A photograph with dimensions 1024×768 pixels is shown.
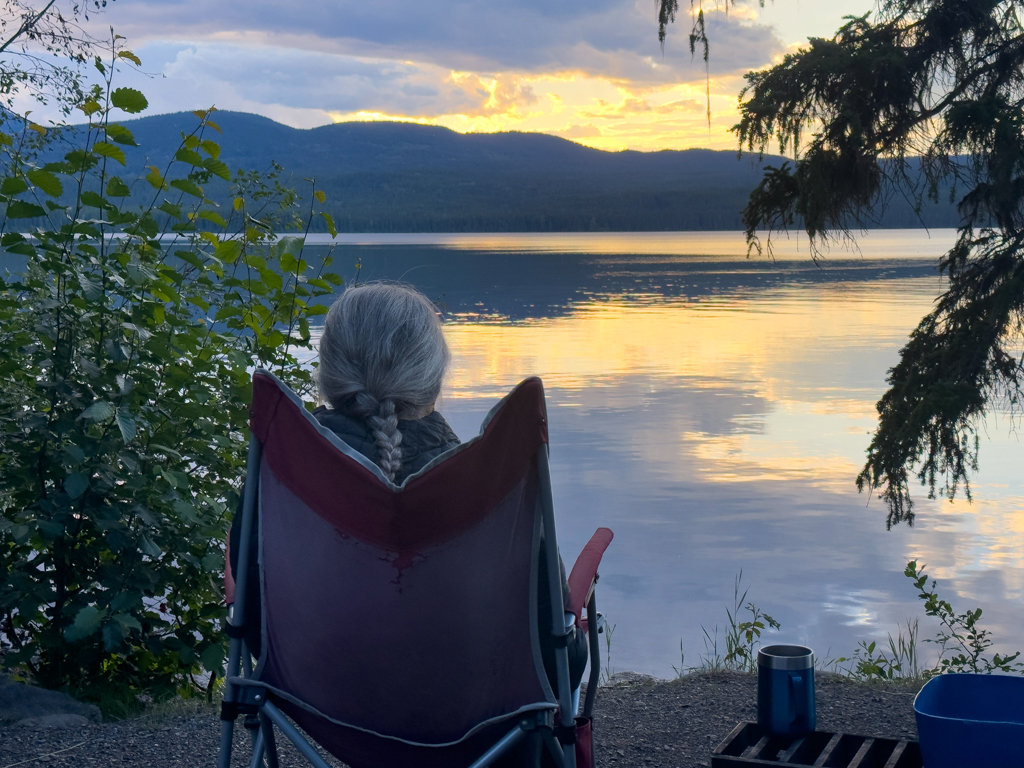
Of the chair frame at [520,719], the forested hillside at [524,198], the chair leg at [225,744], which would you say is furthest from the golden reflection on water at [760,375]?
the forested hillside at [524,198]

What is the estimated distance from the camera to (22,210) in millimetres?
2635

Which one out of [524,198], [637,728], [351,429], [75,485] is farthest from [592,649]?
[524,198]

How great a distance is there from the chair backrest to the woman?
109mm

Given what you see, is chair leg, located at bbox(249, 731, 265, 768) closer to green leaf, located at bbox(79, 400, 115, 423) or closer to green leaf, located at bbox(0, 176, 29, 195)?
green leaf, located at bbox(79, 400, 115, 423)

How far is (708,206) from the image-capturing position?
123m

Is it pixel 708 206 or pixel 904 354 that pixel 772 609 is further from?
pixel 708 206

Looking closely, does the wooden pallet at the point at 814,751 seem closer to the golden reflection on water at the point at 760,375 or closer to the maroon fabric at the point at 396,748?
the maroon fabric at the point at 396,748

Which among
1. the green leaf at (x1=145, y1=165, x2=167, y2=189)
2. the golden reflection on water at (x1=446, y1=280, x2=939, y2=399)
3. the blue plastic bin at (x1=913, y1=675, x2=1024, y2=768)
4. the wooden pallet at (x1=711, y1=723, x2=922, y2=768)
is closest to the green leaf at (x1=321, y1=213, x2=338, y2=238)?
the green leaf at (x1=145, y1=165, x2=167, y2=189)

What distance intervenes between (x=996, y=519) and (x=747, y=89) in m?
4.20

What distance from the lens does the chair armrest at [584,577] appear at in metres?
1.80

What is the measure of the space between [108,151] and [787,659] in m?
2.09

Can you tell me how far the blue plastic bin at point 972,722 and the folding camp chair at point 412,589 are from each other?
0.67m

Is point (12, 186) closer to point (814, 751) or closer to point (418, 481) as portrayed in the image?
point (418, 481)

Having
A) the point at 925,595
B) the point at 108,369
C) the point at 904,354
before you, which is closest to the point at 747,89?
the point at 904,354
